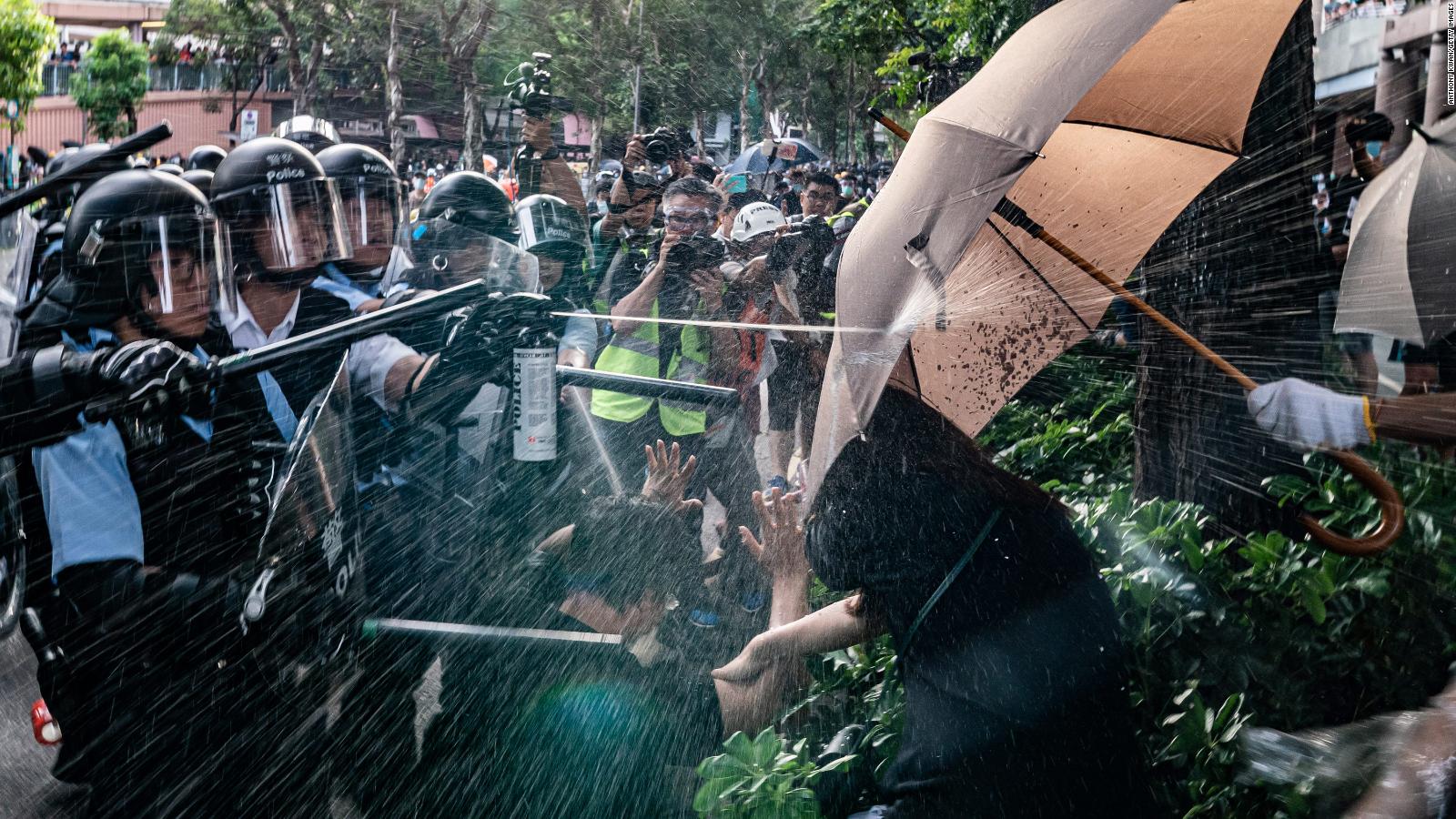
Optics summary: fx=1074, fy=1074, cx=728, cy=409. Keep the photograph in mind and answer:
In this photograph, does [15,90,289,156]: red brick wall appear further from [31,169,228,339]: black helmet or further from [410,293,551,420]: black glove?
[410,293,551,420]: black glove

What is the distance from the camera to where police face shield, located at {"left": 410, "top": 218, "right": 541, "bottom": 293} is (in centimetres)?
459

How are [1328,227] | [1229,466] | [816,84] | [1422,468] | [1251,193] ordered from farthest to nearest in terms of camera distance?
[816,84] → [1328,227] → [1251,193] → [1229,466] → [1422,468]

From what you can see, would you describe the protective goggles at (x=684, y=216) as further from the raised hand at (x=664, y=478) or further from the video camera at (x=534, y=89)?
the raised hand at (x=664, y=478)

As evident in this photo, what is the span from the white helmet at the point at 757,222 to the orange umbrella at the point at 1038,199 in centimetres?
251

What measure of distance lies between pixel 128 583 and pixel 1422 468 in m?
2.99

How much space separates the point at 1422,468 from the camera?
8.04ft

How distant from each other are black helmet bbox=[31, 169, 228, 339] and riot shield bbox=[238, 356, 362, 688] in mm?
524

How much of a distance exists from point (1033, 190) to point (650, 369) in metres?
2.55

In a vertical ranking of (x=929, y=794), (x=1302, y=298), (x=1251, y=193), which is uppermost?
(x=1251, y=193)

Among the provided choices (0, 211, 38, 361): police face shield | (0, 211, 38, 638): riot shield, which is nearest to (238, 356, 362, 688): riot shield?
(0, 211, 38, 638): riot shield

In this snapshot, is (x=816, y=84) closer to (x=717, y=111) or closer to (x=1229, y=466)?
(x=717, y=111)

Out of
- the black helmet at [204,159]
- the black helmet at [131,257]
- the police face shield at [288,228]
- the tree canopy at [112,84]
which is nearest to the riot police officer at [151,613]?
the black helmet at [131,257]

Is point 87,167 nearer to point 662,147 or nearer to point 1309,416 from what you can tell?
point 1309,416

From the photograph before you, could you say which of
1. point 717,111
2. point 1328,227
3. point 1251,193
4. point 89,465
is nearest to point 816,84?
point 717,111
